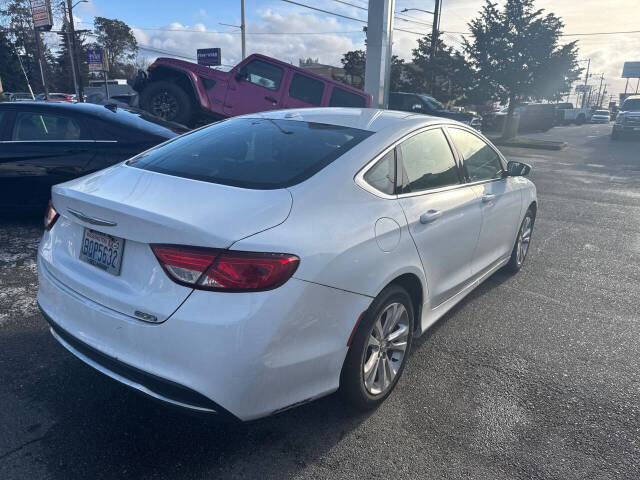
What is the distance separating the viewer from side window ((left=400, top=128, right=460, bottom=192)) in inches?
119

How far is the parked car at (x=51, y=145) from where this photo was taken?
5211mm

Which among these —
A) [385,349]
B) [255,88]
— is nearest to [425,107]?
[255,88]

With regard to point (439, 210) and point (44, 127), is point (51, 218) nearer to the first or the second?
point (439, 210)

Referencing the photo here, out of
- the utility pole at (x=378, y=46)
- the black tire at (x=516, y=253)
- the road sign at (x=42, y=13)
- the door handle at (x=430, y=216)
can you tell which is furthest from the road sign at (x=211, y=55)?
the door handle at (x=430, y=216)

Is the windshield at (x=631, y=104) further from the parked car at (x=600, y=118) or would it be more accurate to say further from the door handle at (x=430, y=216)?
the parked car at (x=600, y=118)

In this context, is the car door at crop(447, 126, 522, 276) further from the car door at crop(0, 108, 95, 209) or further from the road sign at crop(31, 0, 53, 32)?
the road sign at crop(31, 0, 53, 32)

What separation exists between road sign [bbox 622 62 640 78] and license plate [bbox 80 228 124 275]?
4120 inches

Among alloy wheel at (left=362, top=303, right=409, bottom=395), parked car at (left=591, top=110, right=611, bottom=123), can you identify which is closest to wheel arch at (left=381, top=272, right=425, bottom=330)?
alloy wheel at (left=362, top=303, right=409, bottom=395)

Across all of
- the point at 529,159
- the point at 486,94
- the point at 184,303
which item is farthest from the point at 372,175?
the point at 486,94

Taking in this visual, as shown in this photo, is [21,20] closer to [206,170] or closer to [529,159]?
[529,159]

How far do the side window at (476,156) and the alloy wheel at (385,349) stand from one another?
143 cm

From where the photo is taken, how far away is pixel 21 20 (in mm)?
55031

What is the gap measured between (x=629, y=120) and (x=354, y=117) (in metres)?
26.9

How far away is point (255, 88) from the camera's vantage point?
1037cm
